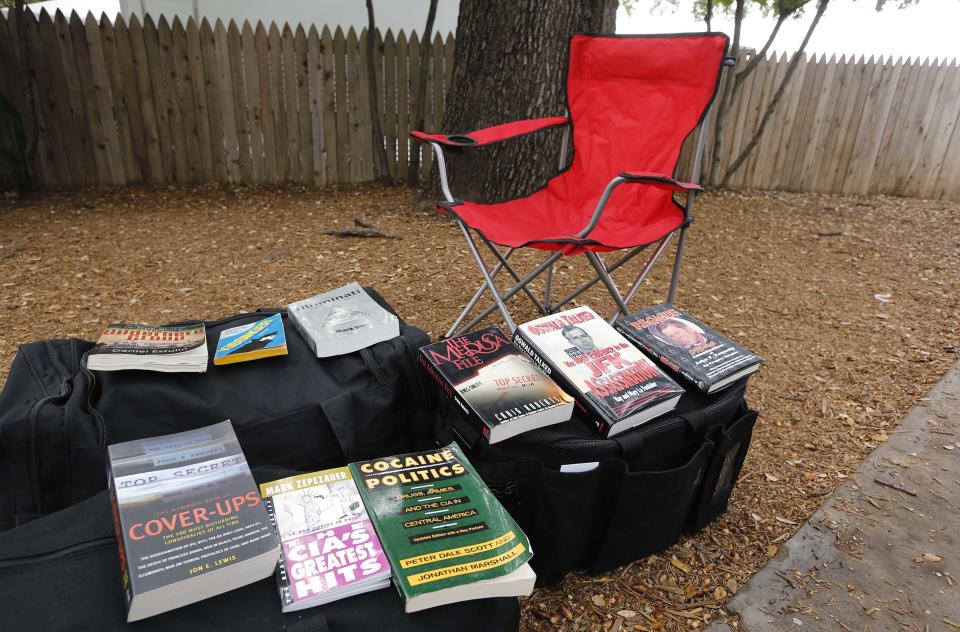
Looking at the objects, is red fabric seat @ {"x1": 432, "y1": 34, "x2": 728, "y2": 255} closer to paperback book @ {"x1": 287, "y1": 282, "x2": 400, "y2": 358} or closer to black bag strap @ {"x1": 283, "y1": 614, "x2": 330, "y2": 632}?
paperback book @ {"x1": 287, "y1": 282, "x2": 400, "y2": 358}

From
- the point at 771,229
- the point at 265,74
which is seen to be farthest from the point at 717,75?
the point at 265,74

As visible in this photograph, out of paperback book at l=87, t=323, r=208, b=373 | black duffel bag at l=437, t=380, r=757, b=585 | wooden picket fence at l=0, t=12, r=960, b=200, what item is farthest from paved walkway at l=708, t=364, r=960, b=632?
wooden picket fence at l=0, t=12, r=960, b=200

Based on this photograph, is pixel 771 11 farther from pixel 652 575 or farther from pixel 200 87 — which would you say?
pixel 652 575

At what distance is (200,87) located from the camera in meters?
4.30

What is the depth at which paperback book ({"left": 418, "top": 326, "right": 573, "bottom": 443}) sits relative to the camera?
1264 millimetres

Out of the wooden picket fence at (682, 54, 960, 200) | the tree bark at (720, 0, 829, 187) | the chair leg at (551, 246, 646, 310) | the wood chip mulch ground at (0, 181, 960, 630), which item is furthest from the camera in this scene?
the wooden picket fence at (682, 54, 960, 200)

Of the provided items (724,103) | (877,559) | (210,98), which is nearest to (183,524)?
(877,559)

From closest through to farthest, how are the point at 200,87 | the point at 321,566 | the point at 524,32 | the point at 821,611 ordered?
the point at 321,566, the point at 821,611, the point at 524,32, the point at 200,87

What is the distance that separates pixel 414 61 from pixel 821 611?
4.41 meters

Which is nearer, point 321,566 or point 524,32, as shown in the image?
point 321,566

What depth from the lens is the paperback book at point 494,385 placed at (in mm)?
1264

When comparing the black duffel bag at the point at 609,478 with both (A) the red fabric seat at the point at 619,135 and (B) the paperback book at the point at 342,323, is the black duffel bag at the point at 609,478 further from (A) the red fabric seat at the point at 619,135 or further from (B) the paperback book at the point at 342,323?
(A) the red fabric seat at the point at 619,135

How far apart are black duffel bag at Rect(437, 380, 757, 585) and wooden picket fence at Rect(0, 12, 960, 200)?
12.3 ft

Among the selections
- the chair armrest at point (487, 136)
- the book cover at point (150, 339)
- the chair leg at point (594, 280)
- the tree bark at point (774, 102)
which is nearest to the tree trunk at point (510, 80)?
the chair armrest at point (487, 136)
